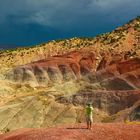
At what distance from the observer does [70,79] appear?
140000 mm

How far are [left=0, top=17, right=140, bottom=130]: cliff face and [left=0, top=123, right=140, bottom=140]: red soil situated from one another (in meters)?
36.3

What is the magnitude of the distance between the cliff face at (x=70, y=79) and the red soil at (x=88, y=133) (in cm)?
3628

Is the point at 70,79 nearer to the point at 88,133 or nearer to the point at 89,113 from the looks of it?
the point at 88,133

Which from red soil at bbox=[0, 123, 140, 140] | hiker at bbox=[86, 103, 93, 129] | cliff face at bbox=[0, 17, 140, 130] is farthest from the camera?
cliff face at bbox=[0, 17, 140, 130]

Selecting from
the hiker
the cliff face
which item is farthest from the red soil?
the cliff face

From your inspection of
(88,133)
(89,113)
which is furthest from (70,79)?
(89,113)

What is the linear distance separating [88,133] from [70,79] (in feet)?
318

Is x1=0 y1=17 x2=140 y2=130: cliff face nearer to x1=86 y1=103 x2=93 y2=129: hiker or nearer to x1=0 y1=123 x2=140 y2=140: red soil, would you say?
x1=0 y1=123 x2=140 y2=140: red soil

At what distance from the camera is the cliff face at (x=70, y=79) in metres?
98.6

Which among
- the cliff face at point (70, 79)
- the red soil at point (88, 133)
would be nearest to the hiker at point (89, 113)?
the red soil at point (88, 133)

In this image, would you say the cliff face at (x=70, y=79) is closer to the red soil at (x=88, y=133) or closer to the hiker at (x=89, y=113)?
the red soil at (x=88, y=133)

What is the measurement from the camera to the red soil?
42125 millimetres

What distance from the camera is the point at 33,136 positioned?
43.9m

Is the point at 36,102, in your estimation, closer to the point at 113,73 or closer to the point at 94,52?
the point at 113,73
